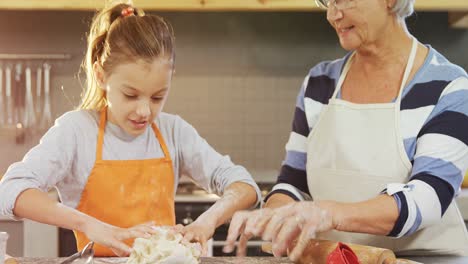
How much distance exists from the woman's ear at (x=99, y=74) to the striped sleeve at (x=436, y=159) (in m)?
0.70

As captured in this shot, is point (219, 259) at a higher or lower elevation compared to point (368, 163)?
lower

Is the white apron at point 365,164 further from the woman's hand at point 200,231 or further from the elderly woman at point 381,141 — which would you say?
the woman's hand at point 200,231

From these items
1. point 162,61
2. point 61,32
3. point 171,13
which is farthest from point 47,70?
point 162,61

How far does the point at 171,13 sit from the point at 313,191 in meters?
1.99

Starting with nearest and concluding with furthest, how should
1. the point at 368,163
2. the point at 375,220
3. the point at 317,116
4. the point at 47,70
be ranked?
1. the point at 375,220
2. the point at 368,163
3. the point at 317,116
4. the point at 47,70

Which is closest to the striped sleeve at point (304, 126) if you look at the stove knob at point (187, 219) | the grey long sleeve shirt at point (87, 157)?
the grey long sleeve shirt at point (87, 157)

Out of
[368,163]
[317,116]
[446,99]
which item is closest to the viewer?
[446,99]

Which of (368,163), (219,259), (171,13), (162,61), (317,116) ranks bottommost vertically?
(219,259)

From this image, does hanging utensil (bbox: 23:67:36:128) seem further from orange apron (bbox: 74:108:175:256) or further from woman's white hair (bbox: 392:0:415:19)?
woman's white hair (bbox: 392:0:415:19)

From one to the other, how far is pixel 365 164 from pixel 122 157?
60 cm

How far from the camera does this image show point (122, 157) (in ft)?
5.29

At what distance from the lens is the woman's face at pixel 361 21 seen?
4.99ft

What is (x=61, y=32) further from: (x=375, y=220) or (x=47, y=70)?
(x=375, y=220)

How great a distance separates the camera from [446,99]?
145cm
